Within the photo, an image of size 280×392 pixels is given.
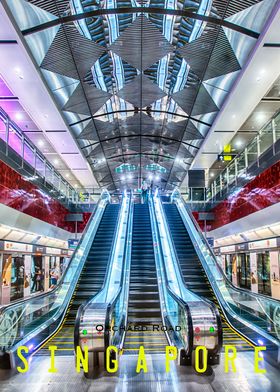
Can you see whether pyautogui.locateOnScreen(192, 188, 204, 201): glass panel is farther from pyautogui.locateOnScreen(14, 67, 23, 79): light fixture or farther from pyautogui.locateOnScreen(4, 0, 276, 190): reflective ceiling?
pyautogui.locateOnScreen(14, 67, 23, 79): light fixture

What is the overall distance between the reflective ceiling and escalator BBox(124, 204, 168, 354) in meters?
5.51

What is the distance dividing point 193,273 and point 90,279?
9.13ft

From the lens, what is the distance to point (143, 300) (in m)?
8.31

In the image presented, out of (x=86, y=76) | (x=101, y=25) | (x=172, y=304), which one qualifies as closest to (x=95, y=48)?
(x=101, y=25)

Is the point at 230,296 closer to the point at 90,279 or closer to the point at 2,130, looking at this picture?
the point at 90,279

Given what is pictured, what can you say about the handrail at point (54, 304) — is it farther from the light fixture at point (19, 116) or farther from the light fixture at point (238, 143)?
Result: the light fixture at point (238, 143)

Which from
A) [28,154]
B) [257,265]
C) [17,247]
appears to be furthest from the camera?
[257,265]

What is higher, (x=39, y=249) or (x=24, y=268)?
(x=39, y=249)

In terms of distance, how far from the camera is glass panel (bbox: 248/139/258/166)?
11.5 metres

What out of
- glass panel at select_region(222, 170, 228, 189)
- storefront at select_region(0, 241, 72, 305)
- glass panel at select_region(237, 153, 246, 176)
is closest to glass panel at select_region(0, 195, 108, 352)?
storefront at select_region(0, 241, 72, 305)

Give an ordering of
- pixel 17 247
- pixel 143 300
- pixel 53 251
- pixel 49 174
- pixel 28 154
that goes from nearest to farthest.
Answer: pixel 143 300, pixel 28 154, pixel 17 247, pixel 49 174, pixel 53 251

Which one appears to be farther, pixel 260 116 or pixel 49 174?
pixel 260 116

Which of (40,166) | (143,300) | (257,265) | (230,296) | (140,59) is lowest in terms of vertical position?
(143,300)

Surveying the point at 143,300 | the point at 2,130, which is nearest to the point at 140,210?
the point at 143,300
